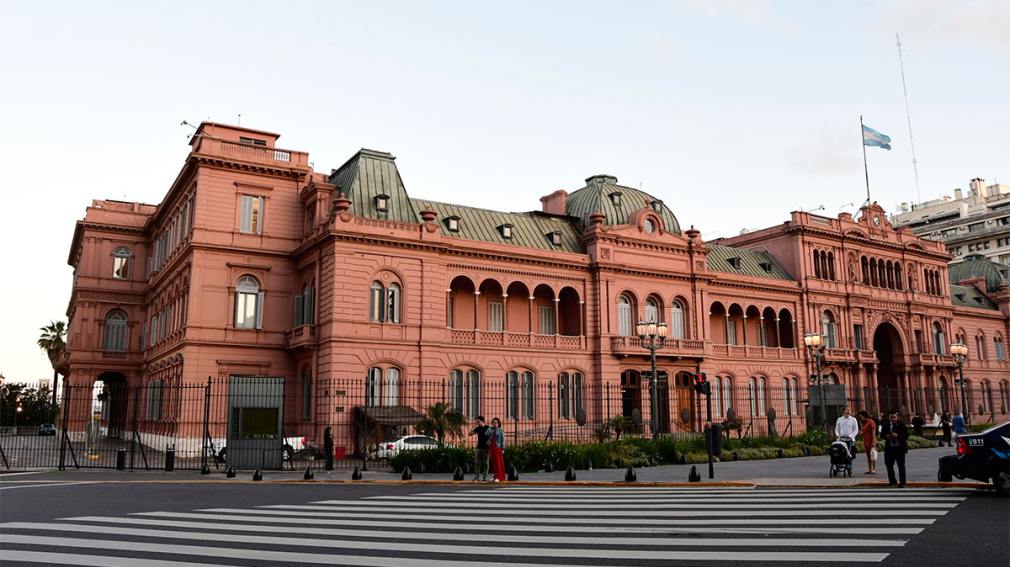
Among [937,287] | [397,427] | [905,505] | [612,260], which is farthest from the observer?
[937,287]

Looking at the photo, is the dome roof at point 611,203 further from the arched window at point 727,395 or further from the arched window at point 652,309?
the arched window at point 727,395

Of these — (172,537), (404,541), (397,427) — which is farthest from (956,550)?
(397,427)

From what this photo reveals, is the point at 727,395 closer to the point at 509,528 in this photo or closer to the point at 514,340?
the point at 514,340

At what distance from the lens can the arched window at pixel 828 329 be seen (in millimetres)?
56219

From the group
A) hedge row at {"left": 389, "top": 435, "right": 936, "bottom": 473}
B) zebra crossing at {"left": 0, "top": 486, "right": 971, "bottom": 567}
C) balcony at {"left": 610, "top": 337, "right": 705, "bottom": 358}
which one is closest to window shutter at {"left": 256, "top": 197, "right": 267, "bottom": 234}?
hedge row at {"left": 389, "top": 435, "right": 936, "bottom": 473}

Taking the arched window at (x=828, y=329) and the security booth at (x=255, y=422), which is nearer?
the security booth at (x=255, y=422)

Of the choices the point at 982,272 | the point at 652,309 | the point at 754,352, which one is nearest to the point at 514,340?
the point at 652,309

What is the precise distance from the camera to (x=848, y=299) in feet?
190

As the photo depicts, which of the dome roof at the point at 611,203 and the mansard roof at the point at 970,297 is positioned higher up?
the dome roof at the point at 611,203

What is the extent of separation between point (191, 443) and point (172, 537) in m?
27.3

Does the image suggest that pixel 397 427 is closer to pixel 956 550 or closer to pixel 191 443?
pixel 191 443

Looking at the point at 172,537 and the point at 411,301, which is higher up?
the point at 411,301

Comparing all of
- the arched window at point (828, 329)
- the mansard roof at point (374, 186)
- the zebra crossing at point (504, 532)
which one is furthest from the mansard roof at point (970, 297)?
the zebra crossing at point (504, 532)

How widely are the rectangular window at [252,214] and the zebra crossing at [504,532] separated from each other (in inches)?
1046
